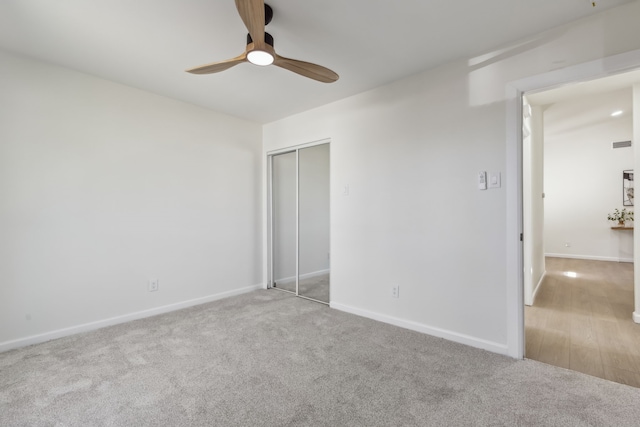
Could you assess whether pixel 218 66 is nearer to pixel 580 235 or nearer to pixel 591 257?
pixel 580 235

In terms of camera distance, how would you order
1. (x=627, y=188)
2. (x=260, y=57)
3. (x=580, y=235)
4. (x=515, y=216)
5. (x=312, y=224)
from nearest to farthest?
(x=260, y=57) < (x=515, y=216) < (x=312, y=224) < (x=627, y=188) < (x=580, y=235)

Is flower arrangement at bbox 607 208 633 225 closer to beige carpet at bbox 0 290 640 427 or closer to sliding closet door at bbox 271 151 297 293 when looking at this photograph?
beige carpet at bbox 0 290 640 427

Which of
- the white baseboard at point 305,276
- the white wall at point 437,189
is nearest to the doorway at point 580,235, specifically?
the white wall at point 437,189

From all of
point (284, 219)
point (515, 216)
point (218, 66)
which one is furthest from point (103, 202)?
point (515, 216)

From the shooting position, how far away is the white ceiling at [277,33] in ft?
5.92

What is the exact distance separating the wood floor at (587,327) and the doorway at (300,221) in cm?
221

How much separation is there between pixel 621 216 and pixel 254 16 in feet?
26.0

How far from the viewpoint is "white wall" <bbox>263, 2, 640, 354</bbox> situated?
2219mm

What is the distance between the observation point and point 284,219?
4242 millimetres

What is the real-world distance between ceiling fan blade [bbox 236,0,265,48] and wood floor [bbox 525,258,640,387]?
296cm

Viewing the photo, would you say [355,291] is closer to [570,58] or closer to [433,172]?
[433,172]

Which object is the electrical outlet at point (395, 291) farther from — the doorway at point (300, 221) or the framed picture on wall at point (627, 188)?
the framed picture on wall at point (627, 188)

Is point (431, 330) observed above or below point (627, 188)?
below

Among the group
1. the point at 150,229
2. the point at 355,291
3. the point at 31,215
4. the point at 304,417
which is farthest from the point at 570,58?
the point at 31,215
